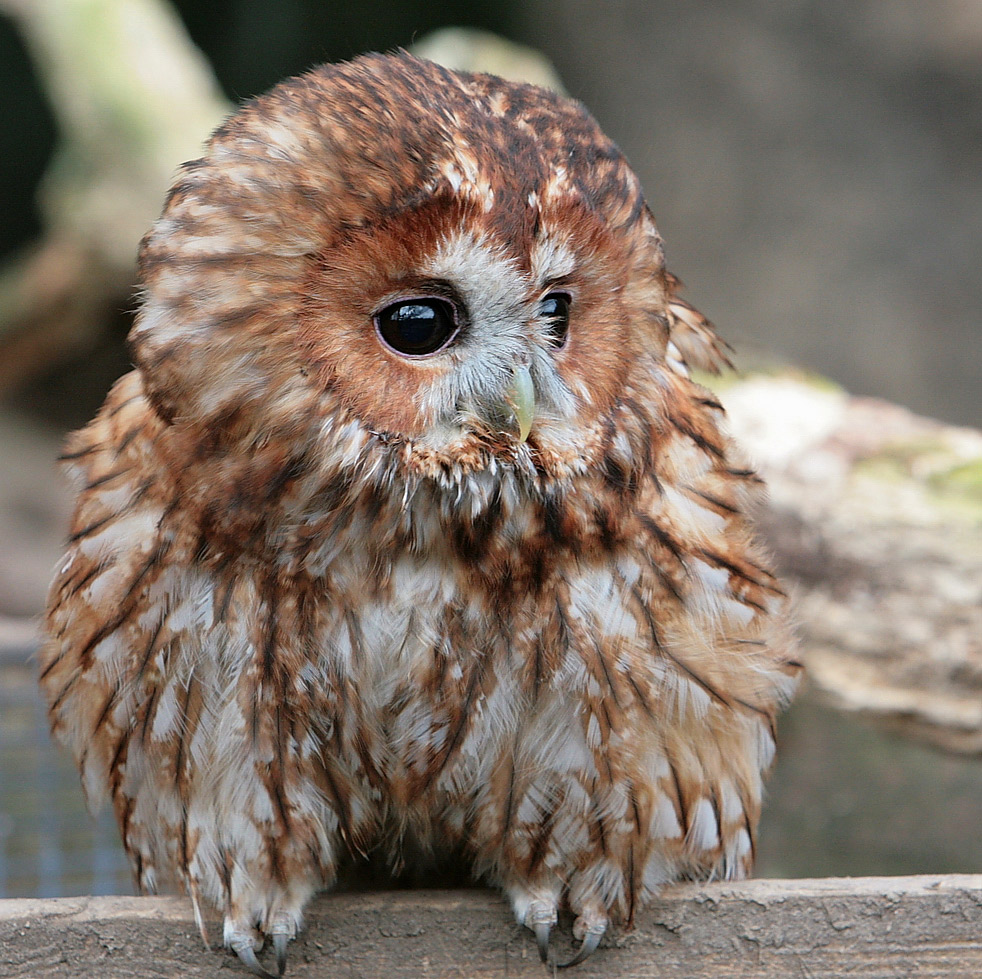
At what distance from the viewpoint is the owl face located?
47.4 inches

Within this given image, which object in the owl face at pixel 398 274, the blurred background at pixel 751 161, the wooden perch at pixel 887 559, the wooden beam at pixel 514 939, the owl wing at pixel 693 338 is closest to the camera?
the owl face at pixel 398 274

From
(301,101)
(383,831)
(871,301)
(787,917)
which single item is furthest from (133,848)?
(871,301)

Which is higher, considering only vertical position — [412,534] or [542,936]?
[412,534]

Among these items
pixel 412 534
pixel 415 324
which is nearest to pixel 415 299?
pixel 415 324

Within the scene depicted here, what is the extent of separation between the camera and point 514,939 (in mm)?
1470

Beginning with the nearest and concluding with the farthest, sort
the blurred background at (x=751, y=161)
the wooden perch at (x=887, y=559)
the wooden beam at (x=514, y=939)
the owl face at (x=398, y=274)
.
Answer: the owl face at (x=398, y=274) → the wooden beam at (x=514, y=939) → the wooden perch at (x=887, y=559) → the blurred background at (x=751, y=161)

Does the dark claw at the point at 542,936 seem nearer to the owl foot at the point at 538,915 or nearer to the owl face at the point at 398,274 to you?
the owl foot at the point at 538,915

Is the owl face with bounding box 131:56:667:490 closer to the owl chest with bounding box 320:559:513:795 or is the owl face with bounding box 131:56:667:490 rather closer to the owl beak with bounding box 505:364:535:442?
the owl beak with bounding box 505:364:535:442

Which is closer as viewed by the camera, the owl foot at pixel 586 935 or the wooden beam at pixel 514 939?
the wooden beam at pixel 514 939

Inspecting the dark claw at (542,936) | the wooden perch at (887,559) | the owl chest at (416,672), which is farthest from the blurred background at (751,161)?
the dark claw at (542,936)

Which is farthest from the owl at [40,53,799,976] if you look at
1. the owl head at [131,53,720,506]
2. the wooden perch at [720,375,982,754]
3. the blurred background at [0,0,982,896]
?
the blurred background at [0,0,982,896]

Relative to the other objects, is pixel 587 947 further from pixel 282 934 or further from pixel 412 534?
pixel 412 534

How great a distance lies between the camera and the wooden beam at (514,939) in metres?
1.34

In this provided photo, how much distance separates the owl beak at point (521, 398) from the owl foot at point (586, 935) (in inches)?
25.6
